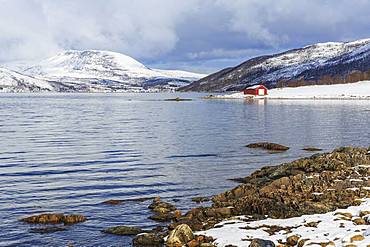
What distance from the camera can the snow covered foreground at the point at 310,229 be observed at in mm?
14258

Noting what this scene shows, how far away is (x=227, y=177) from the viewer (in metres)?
29.6

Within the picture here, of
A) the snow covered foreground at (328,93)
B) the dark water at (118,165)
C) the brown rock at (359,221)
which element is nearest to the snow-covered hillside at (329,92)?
the snow covered foreground at (328,93)

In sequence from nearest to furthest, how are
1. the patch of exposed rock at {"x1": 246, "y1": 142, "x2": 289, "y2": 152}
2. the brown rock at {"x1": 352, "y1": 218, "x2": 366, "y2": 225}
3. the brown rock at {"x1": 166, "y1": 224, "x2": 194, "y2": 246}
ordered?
the brown rock at {"x1": 352, "y1": 218, "x2": 366, "y2": 225} → the brown rock at {"x1": 166, "y1": 224, "x2": 194, "y2": 246} → the patch of exposed rock at {"x1": 246, "y1": 142, "x2": 289, "y2": 152}

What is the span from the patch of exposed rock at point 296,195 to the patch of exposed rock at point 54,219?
416 centimetres

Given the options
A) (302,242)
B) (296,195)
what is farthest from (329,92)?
(302,242)

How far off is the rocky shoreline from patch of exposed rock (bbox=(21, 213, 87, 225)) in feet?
0.15

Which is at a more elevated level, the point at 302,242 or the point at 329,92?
the point at 329,92

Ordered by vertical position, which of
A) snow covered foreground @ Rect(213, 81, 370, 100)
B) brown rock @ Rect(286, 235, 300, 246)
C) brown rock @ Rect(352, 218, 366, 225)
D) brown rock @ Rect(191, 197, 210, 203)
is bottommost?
brown rock @ Rect(191, 197, 210, 203)

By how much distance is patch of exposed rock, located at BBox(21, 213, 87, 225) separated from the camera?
20047mm

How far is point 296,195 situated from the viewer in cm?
2045

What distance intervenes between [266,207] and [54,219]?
27.5ft

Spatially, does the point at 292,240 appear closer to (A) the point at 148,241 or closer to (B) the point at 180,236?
(B) the point at 180,236

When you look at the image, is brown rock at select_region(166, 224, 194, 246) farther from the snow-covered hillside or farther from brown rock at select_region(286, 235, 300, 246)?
the snow-covered hillside

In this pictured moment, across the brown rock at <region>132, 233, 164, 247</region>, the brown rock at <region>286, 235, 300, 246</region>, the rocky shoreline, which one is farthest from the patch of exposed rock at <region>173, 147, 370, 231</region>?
the brown rock at <region>286, 235, 300, 246</region>
